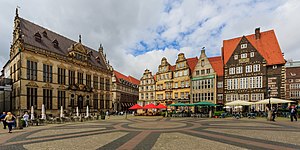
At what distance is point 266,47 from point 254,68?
17.9ft

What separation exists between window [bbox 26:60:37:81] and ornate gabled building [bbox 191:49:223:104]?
111ft

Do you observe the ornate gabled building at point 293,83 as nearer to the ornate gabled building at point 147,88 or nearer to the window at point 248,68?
the window at point 248,68

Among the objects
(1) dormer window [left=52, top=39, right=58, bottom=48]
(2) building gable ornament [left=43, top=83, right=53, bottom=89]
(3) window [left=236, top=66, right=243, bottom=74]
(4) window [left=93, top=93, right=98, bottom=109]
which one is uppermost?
(1) dormer window [left=52, top=39, right=58, bottom=48]

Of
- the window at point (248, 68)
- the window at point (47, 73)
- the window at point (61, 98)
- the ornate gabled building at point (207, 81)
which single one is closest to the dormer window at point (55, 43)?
the window at point (47, 73)

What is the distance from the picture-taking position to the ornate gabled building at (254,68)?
33.8 m

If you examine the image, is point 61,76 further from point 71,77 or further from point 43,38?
point 43,38

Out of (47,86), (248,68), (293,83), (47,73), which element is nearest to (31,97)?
(47,86)

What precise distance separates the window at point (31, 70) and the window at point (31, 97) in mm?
2043

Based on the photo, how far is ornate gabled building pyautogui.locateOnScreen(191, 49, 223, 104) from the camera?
39719mm

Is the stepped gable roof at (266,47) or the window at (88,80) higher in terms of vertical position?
the stepped gable roof at (266,47)

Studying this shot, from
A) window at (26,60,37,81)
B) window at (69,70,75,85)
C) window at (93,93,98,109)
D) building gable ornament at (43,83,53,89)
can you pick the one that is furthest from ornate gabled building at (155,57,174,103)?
window at (26,60,37,81)

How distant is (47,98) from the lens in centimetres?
3192

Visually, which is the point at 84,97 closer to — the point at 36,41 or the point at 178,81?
the point at 36,41

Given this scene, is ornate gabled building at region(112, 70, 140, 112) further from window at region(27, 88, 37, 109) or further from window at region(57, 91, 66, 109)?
window at region(27, 88, 37, 109)
